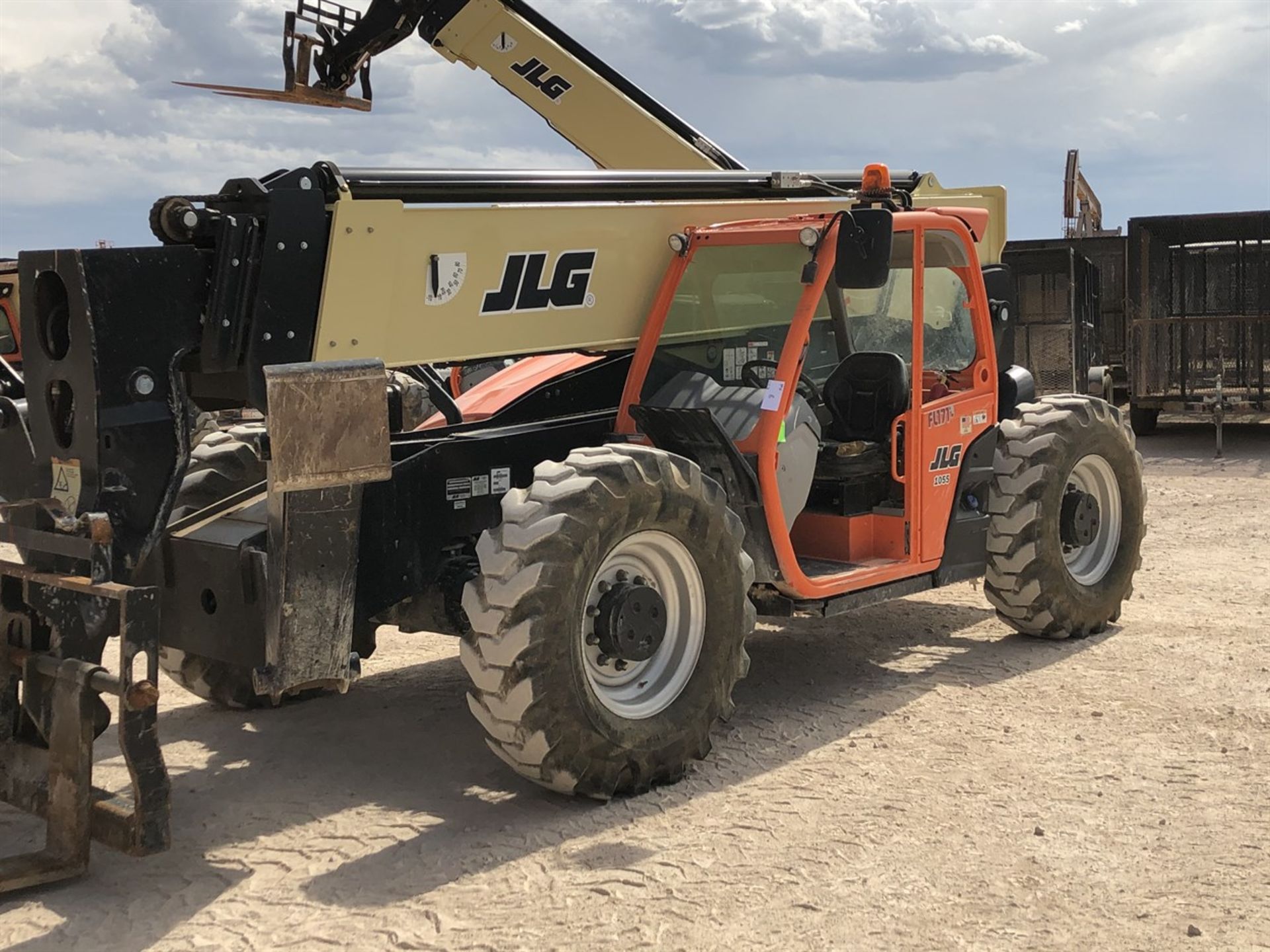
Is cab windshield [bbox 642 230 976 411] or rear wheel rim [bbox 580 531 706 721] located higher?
cab windshield [bbox 642 230 976 411]

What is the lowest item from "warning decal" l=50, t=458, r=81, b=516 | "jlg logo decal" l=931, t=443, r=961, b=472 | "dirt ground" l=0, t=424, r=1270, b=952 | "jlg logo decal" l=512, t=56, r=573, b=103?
"dirt ground" l=0, t=424, r=1270, b=952

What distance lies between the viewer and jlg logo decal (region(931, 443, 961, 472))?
22.8ft

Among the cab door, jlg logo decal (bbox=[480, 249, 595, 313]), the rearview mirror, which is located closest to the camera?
jlg logo decal (bbox=[480, 249, 595, 313])

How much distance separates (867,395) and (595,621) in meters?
2.29

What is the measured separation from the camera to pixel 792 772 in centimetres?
568

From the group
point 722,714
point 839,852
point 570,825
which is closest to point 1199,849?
point 839,852

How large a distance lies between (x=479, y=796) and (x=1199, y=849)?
2591 millimetres

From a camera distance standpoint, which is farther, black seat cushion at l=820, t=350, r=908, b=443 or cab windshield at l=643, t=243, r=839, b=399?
black seat cushion at l=820, t=350, r=908, b=443

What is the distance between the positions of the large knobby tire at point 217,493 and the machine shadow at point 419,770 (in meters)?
0.15

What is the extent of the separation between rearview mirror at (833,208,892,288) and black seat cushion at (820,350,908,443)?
78 cm

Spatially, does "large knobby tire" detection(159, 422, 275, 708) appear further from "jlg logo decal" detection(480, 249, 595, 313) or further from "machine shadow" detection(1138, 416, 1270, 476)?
"machine shadow" detection(1138, 416, 1270, 476)

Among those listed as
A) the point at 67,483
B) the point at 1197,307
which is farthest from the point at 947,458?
the point at 1197,307

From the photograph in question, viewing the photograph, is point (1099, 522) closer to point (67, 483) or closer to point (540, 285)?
point (540, 285)

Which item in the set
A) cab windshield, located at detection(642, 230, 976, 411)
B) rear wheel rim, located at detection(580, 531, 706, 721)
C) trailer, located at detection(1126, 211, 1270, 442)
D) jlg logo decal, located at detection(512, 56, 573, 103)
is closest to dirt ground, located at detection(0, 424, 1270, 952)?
rear wheel rim, located at detection(580, 531, 706, 721)
